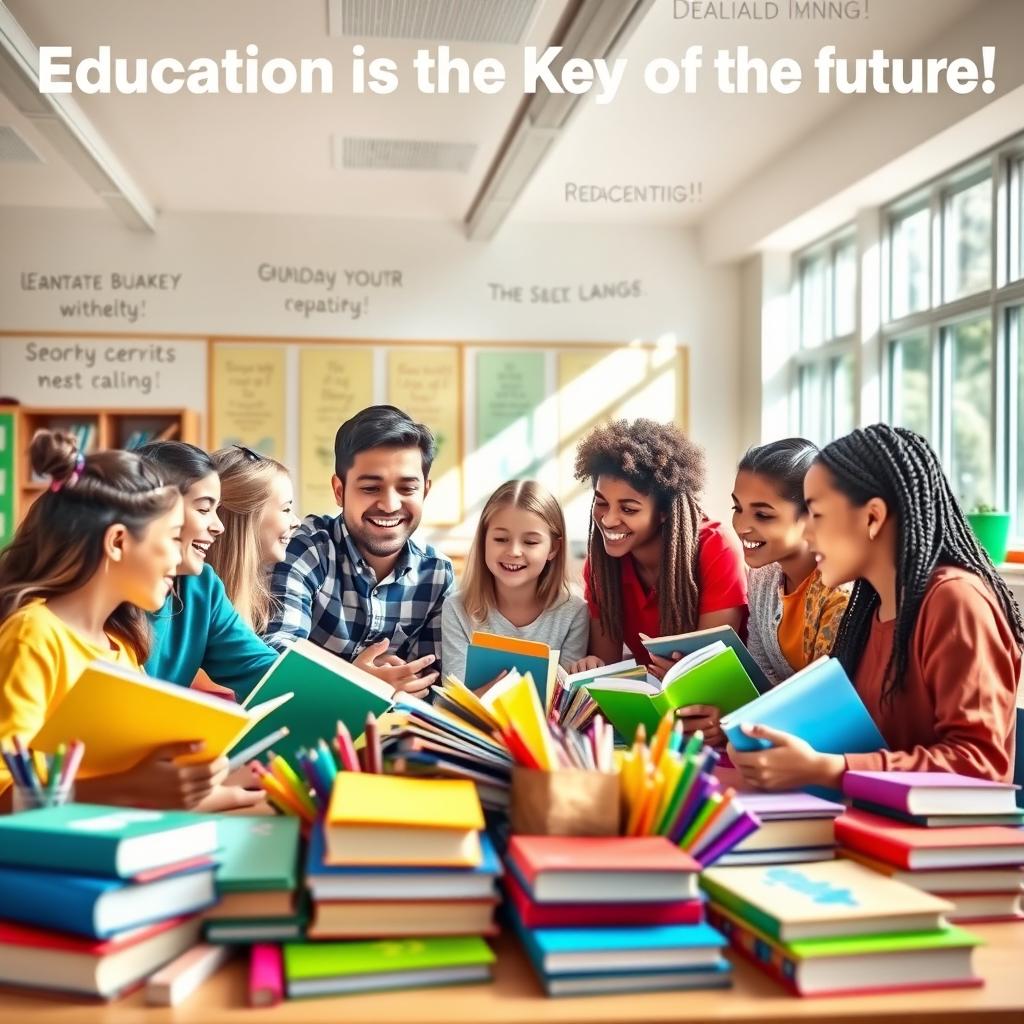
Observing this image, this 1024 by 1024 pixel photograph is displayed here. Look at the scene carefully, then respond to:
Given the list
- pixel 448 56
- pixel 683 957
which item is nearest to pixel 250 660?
pixel 683 957

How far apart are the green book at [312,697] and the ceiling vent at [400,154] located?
13.5 ft

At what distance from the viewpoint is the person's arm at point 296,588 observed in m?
2.50

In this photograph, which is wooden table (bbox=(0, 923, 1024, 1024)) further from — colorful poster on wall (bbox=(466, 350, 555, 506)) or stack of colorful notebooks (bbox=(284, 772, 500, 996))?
colorful poster on wall (bbox=(466, 350, 555, 506))

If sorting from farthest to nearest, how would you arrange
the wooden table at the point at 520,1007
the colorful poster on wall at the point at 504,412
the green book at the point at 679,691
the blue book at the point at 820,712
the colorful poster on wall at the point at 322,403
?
the colorful poster on wall at the point at 504,412, the colorful poster on wall at the point at 322,403, the green book at the point at 679,691, the blue book at the point at 820,712, the wooden table at the point at 520,1007

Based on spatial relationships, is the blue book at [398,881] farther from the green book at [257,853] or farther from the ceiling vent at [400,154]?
the ceiling vent at [400,154]

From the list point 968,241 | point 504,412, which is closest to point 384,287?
point 504,412

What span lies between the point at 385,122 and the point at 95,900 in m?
4.48

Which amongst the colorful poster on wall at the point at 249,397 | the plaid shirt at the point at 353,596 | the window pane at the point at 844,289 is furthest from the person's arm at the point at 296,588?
the window pane at the point at 844,289

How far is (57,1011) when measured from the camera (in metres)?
0.88

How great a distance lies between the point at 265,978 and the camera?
89 centimetres

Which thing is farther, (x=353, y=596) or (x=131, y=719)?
(x=353, y=596)

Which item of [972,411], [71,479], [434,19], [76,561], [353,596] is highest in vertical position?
[434,19]

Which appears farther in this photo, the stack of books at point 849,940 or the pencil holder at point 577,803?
the pencil holder at point 577,803

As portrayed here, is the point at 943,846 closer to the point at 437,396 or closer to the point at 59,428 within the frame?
the point at 437,396
